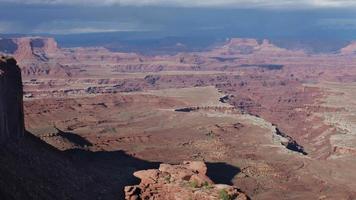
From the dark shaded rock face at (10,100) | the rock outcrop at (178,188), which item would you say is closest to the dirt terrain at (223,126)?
the rock outcrop at (178,188)

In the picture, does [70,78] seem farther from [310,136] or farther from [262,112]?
[310,136]

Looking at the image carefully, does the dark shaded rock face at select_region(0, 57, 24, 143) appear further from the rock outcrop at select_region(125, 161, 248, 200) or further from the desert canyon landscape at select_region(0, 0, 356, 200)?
the rock outcrop at select_region(125, 161, 248, 200)

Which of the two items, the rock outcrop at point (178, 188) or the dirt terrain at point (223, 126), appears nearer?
the rock outcrop at point (178, 188)

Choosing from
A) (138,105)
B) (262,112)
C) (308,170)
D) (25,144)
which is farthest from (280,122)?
(25,144)

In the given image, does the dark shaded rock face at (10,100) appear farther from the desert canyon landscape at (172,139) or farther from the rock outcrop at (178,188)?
the rock outcrop at (178,188)

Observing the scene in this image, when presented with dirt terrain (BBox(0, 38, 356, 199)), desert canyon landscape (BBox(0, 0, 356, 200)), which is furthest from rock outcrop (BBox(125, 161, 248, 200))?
dirt terrain (BBox(0, 38, 356, 199))

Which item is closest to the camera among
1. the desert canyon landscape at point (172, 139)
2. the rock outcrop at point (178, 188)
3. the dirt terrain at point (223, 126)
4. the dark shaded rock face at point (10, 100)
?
the rock outcrop at point (178, 188)
